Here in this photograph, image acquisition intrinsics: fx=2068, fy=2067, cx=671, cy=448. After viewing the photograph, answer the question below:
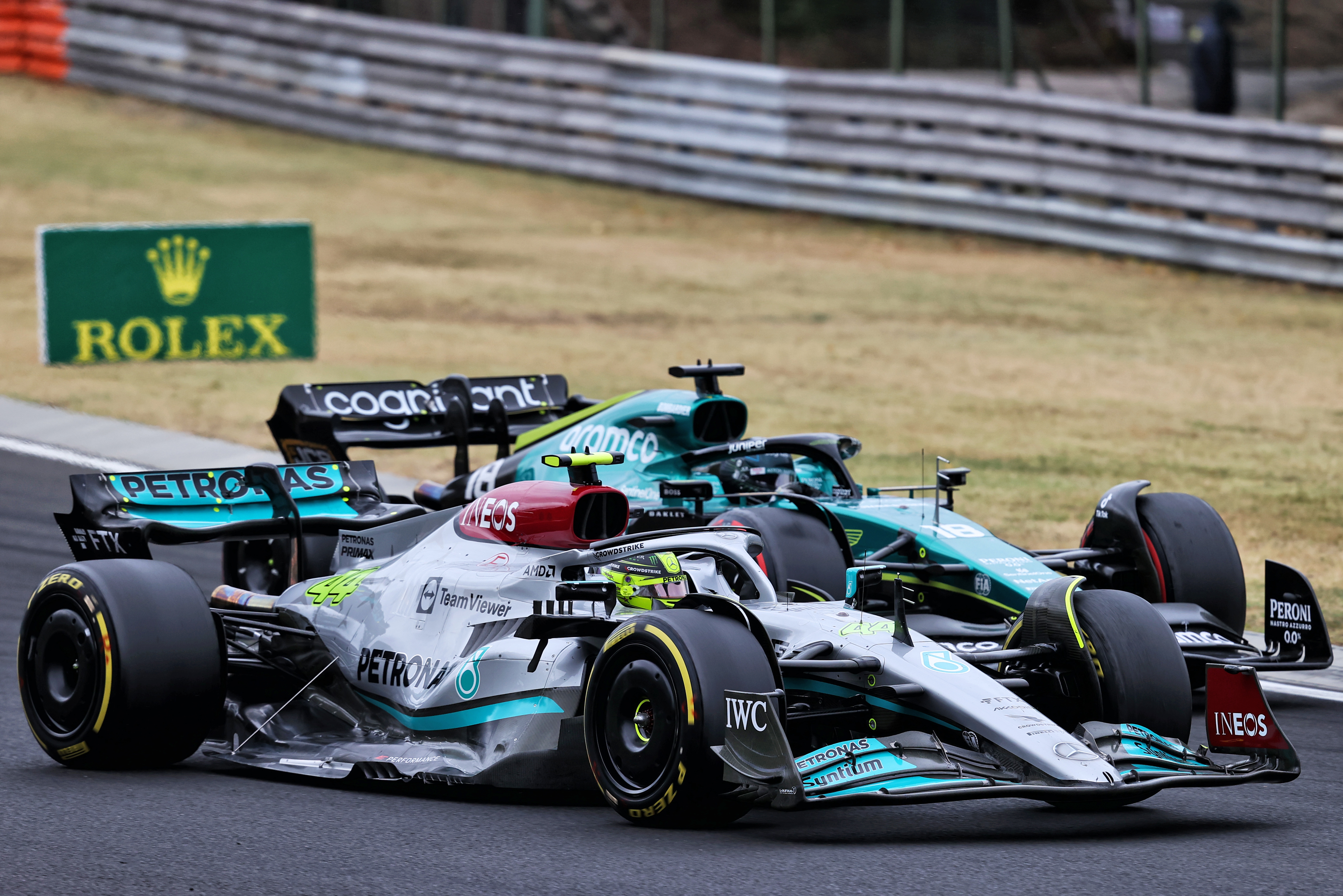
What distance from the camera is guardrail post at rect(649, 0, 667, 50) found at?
1028 inches

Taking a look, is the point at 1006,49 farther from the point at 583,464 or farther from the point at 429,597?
the point at 429,597

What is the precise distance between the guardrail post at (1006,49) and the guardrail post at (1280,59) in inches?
122

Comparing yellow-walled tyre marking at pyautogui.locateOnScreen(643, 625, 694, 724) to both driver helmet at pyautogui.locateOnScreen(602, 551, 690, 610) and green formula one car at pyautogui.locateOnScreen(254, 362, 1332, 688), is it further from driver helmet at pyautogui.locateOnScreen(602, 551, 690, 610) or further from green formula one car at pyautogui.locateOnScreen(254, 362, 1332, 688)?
green formula one car at pyautogui.locateOnScreen(254, 362, 1332, 688)

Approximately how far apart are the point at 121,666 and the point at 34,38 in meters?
26.0

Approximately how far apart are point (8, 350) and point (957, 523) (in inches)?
465

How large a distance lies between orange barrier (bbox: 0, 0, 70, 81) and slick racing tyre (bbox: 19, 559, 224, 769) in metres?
24.7

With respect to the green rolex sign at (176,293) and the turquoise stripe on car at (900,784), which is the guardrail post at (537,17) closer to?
the green rolex sign at (176,293)

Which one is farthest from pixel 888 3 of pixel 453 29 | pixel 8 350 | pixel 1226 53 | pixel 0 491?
pixel 0 491

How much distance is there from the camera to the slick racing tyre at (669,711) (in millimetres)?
6570

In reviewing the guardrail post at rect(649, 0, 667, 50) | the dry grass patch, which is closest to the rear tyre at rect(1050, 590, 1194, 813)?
the dry grass patch

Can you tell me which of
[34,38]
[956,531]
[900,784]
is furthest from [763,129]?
[900,784]

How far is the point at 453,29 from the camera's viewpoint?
27938 millimetres

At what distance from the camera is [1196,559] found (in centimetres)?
986

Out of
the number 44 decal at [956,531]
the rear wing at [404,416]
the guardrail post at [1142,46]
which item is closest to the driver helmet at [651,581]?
the number 44 decal at [956,531]
